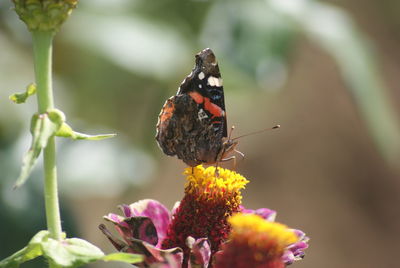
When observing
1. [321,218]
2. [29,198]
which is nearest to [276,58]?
[29,198]

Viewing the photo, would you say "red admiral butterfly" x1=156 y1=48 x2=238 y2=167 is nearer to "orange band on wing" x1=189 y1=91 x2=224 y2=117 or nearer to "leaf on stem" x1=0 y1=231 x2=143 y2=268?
"orange band on wing" x1=189 y1=91 x2=224 y2=117

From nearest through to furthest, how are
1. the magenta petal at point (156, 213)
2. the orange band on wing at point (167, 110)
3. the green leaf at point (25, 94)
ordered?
the green leaf at point (25, 94) < the magenta petal at point (156, 213) < the orange band on wing at point (167, 110)

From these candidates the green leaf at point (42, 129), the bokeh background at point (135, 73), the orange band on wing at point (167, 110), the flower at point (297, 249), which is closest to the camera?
the green leaf at point (42, 129)

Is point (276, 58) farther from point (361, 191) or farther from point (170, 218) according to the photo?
point (361, 191)

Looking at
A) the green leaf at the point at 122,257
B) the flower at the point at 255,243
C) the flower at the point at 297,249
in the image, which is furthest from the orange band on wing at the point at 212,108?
the green leaf at the point at 122,257

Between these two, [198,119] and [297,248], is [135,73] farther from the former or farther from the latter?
[297,248]

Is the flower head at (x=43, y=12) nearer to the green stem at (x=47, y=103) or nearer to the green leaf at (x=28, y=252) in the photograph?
the green stem at (x=47, y=103)
